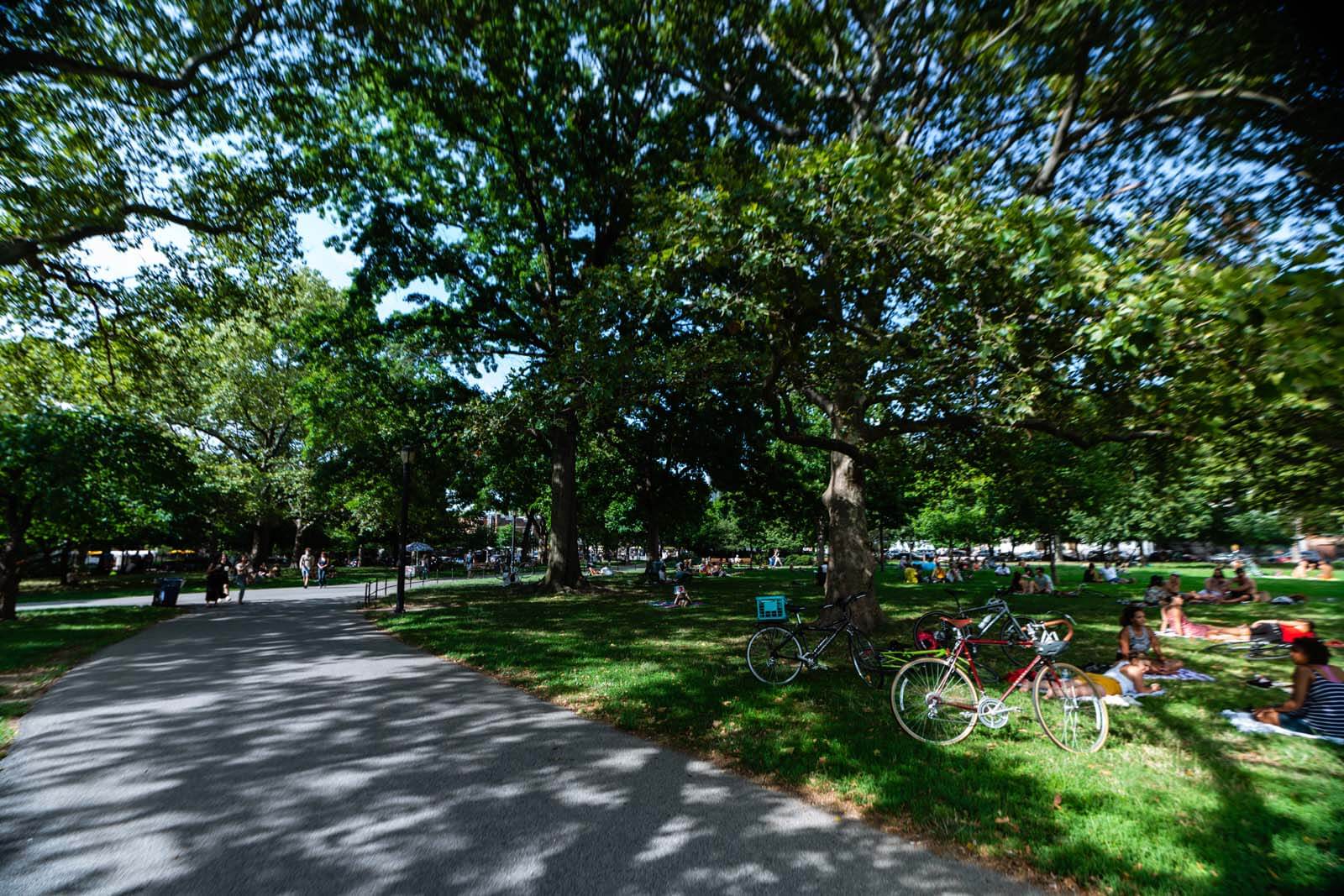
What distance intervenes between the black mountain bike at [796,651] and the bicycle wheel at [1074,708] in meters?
2.36

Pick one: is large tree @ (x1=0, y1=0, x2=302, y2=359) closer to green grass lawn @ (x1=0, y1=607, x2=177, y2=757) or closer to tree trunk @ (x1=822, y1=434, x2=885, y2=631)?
green grass lawn @ (x1=0, y1=607, x2=177, y2=757)

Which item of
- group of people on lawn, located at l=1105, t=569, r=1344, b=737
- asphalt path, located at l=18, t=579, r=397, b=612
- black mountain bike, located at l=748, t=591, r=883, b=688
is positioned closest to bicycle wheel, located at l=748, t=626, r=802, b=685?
black mountain bike, located at l=748, t=591, r=883, b=688

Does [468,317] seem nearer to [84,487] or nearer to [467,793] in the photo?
[84,487]

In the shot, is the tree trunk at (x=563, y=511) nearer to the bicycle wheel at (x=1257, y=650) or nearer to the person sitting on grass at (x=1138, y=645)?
the person sitting on grass at (x=1138, y=645)

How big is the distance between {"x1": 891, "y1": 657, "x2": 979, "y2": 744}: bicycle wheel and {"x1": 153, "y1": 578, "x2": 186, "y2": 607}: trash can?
21.0 meters

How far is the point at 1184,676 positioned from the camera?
338 inches

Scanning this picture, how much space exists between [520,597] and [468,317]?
376 inches

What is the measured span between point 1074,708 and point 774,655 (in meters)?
3.54

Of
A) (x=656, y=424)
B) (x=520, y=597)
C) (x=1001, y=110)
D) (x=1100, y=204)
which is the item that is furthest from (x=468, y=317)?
(x=1100, y=204)

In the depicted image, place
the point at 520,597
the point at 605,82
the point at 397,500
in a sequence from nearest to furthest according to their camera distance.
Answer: the point at 605,82, the point at 520,597, the point at 397,500

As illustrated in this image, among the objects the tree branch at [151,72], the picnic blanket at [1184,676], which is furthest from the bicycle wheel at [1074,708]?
the tree branch at [151,72]

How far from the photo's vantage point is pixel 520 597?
21.1m

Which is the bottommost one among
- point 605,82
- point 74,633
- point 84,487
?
point 74,633

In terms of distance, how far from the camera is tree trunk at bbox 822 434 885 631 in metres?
12.2
